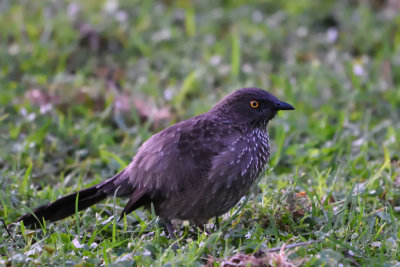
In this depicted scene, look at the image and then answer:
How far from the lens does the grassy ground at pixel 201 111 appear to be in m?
4.50

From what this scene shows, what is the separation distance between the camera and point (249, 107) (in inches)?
210

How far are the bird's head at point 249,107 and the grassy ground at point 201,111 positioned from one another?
0.47 meters

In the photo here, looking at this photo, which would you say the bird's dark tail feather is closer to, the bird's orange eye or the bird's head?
the bird's head

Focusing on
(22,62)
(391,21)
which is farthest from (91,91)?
(391,21)

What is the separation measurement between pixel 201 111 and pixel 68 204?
265 cm

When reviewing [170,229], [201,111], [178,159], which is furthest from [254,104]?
[201,111]

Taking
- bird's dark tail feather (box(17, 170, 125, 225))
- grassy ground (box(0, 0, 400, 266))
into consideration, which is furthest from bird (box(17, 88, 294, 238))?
grassy ground (box(0, 0, 400, 266))

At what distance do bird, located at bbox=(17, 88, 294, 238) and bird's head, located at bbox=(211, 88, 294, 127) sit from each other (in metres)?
0.09

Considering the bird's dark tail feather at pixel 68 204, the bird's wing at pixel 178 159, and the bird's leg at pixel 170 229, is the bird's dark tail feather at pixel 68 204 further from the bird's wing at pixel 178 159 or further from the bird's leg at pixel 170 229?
the bird's leg at pixel 170 229

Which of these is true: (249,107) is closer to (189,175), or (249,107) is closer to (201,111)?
(189,175)

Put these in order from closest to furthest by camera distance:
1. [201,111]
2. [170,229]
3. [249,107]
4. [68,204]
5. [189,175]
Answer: [189,175] → [170,229] → [68,204] → [249,107] → [201,111]

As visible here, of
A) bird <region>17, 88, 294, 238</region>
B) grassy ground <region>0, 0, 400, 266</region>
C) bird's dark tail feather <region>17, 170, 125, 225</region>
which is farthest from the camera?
bird's dark tail feather <region>17, 170, 125, 225</region>

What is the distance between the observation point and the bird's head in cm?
528

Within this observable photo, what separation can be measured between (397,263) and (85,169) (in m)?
3.27
